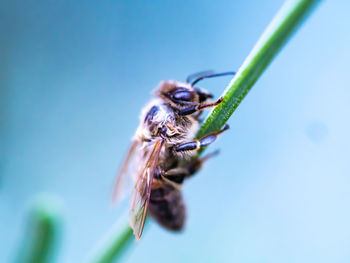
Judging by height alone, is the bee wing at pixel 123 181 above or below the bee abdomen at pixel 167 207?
below

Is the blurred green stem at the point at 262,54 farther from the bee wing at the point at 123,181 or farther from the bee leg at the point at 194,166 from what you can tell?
the bee wing at the point at 123,181

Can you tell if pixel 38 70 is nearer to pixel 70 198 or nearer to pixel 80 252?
pixel 70 198

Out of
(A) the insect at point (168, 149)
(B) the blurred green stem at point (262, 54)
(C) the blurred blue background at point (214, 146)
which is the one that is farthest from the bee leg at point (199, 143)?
(C) the blurred blue background at point (214, 146)

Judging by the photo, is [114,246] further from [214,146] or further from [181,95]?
[214,146]

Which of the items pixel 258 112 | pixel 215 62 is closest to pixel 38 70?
pixel 215 62

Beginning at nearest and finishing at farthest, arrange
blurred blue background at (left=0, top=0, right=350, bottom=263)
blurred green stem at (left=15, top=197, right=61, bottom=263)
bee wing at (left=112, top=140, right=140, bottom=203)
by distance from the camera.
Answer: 1. blurred green stem at (left=15, top=197, right=61, bottom=263)
2. bee wing at (left=112, top=140, right=140, bottom=203)
3. blurred blue background at (left=0, top=0, right=350, bottom=263)

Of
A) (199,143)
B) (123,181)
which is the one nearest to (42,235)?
(199,143)

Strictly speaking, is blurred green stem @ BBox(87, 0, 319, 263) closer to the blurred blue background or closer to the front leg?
the front leg

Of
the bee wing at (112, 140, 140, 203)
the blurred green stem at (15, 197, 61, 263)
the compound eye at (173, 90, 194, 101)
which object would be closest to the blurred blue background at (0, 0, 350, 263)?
the bee wing at (112, 140, 140, 203)
